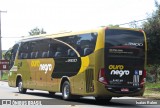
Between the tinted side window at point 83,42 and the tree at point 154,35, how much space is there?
8.00 meters

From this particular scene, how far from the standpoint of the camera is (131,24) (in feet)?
97.6

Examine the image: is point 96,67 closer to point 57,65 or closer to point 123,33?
point 123,33

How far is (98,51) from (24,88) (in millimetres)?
9270

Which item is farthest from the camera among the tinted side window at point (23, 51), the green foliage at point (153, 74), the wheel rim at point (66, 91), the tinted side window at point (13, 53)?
the green foliage at point (153, 74)

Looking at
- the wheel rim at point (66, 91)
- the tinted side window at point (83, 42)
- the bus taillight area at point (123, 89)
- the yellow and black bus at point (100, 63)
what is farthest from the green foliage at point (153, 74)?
the bus taillight area at point (123, 89)

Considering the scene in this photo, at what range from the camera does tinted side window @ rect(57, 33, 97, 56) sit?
18.5 meters

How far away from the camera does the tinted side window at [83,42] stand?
730 inches

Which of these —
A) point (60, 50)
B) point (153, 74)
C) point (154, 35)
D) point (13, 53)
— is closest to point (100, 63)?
point (60, 50)

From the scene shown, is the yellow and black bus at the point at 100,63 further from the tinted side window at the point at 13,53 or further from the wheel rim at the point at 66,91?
the tinted side window at the point at 13,53

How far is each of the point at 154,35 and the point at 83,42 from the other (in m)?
8.78

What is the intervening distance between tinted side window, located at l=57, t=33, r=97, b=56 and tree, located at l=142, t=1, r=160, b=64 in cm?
800

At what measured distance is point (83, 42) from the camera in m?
19.3

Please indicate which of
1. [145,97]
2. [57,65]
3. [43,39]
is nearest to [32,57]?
[43,39]

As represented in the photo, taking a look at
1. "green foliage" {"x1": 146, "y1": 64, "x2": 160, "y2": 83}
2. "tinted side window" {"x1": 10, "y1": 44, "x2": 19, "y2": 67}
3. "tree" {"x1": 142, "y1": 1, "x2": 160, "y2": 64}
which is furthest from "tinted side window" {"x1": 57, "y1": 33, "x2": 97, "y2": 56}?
"green foliage" {"x1": 146, "y1": 64, "x2": 160, "y2": 83}
